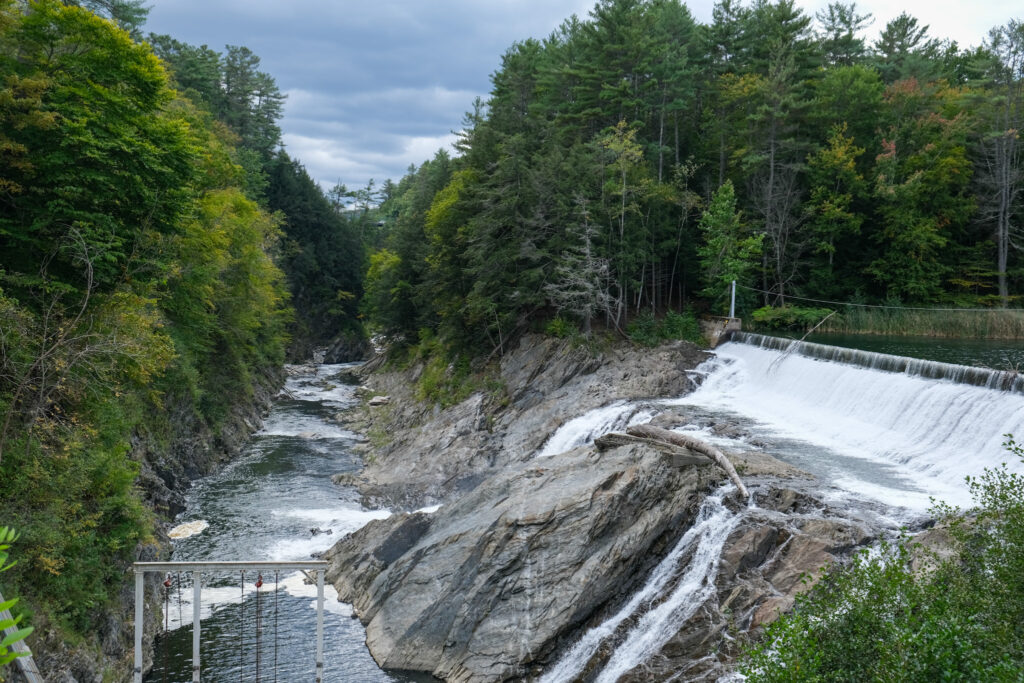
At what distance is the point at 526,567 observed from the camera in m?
14.8

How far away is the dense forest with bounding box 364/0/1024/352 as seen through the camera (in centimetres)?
3312

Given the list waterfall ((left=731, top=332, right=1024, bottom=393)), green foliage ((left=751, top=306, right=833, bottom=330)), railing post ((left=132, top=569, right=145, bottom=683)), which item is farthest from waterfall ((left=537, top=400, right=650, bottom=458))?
railing post ((left=132, top=569, right=145, bottom=683))

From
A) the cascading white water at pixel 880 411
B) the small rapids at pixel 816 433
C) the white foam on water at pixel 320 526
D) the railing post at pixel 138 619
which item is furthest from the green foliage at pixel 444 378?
the railing post at pixel 138 619

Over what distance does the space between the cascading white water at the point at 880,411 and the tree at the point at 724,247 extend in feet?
25.4

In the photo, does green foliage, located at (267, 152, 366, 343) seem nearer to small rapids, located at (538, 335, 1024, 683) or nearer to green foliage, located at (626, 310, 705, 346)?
green foliage, located at (626, 310, 705, 346)

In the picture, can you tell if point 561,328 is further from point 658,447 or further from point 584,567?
point 584,567

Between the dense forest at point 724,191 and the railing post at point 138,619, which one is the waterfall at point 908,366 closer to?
the dense forest at point 724,191

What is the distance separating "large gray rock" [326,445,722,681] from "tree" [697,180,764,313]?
68.4 feet

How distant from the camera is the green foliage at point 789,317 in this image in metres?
35.1

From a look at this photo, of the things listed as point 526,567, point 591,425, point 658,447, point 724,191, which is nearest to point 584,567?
point 526,567

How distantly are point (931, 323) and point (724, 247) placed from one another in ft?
32.9

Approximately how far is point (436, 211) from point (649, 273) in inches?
509

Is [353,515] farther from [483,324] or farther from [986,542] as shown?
[986,542]

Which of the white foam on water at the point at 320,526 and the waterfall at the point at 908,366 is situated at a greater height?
the waterfall at the point at 908,366
